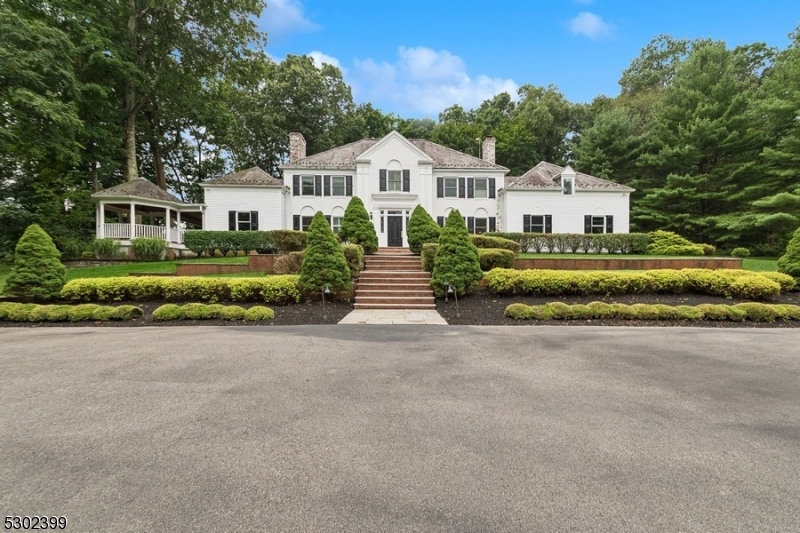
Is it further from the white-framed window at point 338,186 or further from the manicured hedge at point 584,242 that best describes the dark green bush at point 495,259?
the white-framed window at point 338,186

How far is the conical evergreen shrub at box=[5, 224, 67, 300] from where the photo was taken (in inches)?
357

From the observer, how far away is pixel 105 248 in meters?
16.5

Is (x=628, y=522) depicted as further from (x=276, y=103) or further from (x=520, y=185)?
(x=276, y=103)

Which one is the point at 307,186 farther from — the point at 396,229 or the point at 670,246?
the point at 670,246

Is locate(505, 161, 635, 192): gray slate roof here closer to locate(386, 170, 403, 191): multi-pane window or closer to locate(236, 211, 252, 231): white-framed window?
locate(386, 170, 403, 191): multi-pane window

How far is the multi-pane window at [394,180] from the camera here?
2153 centimetres

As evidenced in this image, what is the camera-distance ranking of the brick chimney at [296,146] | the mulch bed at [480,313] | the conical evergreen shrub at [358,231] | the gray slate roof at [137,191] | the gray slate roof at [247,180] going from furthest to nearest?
the brick chimney at [296,146], the gray slate roof at [247,180], the gray slate roof at [137,191], the conical evergreen shrub at [358,231], the mulch bed at [480,313]

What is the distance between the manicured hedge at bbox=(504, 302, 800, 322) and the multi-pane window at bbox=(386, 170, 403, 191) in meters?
14.7

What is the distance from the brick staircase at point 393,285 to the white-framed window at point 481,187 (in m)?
11.0

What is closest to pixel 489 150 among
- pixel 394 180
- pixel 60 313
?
pixel 394 180

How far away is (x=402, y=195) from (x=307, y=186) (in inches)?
247

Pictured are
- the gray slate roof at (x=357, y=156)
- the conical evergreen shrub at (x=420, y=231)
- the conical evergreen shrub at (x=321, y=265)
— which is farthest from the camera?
the gray slate roof at (x=357, y=156)

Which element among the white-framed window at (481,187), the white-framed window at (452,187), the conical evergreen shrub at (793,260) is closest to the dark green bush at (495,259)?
the conical evergreen shrub at (793,260)

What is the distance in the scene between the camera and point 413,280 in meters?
11.8
